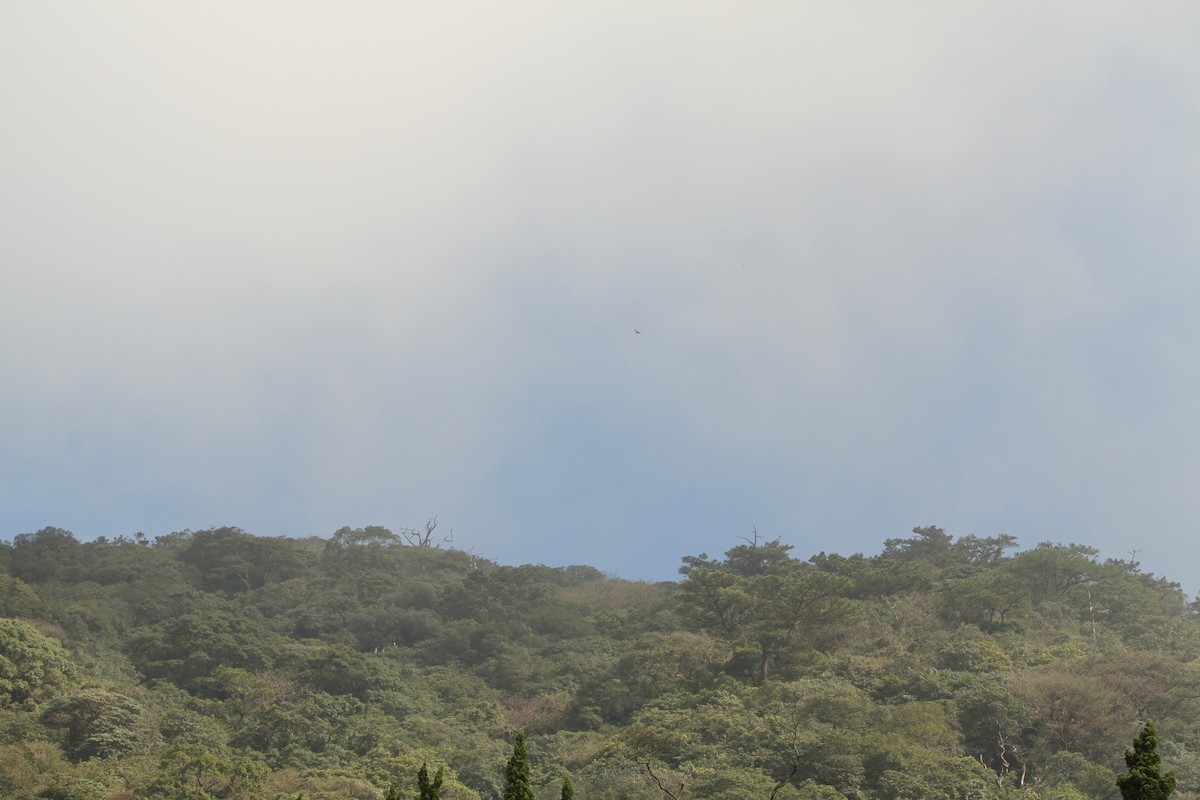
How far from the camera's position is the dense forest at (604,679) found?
117ft

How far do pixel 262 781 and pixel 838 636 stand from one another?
86.6 ft

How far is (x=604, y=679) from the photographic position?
50906 millimetres

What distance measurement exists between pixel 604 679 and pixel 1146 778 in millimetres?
37492

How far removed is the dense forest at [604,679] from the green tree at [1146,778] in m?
10.8

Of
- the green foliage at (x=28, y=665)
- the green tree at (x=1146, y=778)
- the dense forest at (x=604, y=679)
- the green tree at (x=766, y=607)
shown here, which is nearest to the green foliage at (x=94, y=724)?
the dense forest at (x=604, y=679)

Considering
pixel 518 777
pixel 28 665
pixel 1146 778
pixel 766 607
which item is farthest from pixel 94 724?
pixel 1146 778

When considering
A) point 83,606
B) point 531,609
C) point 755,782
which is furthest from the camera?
point 531,609

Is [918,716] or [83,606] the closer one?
[918,716]

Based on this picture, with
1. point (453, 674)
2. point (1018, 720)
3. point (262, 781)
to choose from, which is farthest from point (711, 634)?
point (262, 781)

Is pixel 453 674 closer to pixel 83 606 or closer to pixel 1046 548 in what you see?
pixel 83 606

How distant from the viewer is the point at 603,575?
3807 inches

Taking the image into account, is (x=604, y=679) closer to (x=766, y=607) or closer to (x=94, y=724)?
(x=766, y=607)

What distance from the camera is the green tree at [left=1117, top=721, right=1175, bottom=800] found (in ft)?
48.8

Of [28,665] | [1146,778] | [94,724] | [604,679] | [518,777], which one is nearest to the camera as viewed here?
[1146,778]
